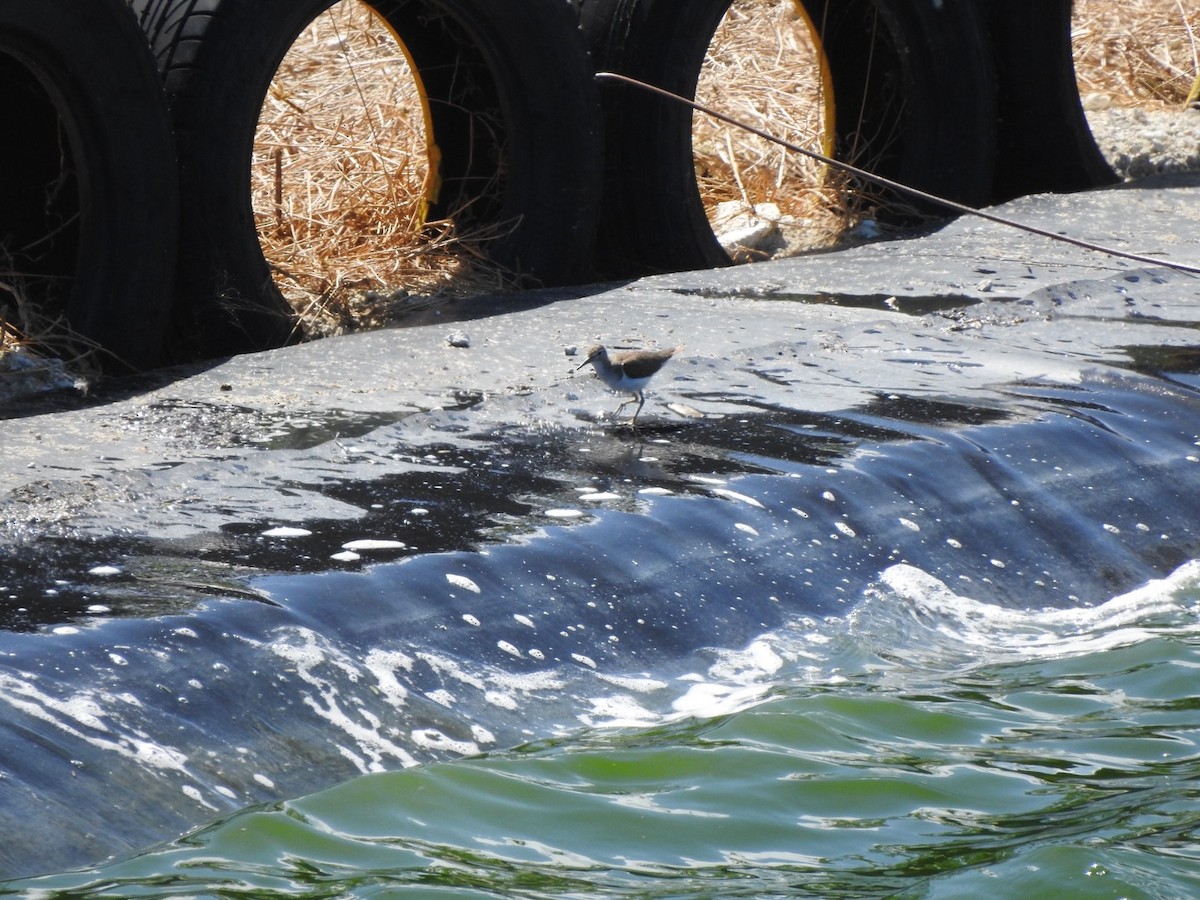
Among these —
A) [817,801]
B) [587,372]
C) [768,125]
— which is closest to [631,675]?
[817,801]

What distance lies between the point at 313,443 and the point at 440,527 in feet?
2.58

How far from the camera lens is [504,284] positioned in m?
6.78

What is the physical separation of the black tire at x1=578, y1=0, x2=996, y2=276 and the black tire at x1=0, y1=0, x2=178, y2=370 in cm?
230

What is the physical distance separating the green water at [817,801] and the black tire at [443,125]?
300 centimetres

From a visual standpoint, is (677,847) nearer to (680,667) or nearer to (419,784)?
(419,784)

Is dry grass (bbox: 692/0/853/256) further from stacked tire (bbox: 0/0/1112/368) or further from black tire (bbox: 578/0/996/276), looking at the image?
stacked tire (bbox: 0/0/1112/368)

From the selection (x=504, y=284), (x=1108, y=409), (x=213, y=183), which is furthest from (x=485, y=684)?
(x=504, y=284)

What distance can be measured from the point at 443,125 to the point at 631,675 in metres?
4.30

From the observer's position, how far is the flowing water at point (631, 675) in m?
2.57

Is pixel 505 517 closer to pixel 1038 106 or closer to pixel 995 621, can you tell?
pixel 995 621

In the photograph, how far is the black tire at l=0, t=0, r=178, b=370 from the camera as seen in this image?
5.10 m

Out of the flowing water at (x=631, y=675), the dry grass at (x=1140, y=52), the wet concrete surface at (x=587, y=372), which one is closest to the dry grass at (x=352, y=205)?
the wet concrete surface at (x=587, y=372)

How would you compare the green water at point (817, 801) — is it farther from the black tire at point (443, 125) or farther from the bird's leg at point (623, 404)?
the black tire at point (443, 125)

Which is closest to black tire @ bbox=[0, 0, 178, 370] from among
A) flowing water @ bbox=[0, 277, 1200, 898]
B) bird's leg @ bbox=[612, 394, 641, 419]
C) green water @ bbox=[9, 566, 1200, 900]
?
flowing water @ bbox=[0, 277, 1200, 898]
